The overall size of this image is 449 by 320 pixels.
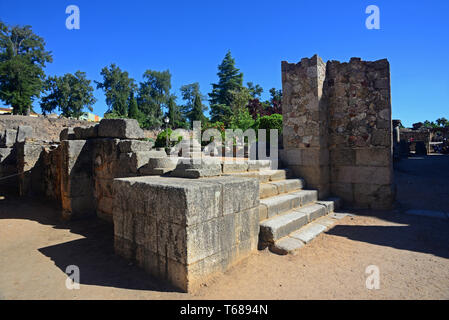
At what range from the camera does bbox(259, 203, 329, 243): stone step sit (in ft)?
10.9

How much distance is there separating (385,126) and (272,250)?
156 inches

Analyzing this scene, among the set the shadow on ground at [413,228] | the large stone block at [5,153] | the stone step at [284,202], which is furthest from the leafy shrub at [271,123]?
the large stone block at [5,153]

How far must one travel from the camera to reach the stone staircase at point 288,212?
3332mm

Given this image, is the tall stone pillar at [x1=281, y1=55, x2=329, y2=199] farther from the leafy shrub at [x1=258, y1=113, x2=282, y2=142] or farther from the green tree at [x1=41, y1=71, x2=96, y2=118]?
the green tree at [x1=41, y1=71, x2=96, y2=118]

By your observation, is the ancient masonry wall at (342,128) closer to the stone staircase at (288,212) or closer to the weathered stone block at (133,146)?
the stone staircase at (288,212)

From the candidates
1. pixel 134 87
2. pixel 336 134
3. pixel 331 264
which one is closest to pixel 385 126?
pixel 336 134

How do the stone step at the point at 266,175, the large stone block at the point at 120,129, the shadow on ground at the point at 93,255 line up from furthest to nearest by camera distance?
the large stone block at the point at 120,129, the stone step at the point at 266,175, the shadow on ground at the point at 93,255

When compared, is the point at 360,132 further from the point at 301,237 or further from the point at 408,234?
the point at 301,237

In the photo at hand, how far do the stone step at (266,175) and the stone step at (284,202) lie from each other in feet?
1.49

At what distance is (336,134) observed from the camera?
5805mm

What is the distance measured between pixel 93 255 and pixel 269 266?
2315 mm

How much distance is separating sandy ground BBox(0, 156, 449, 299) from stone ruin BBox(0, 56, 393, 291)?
0.64 feet

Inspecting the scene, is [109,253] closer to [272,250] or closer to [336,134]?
[272,250]
